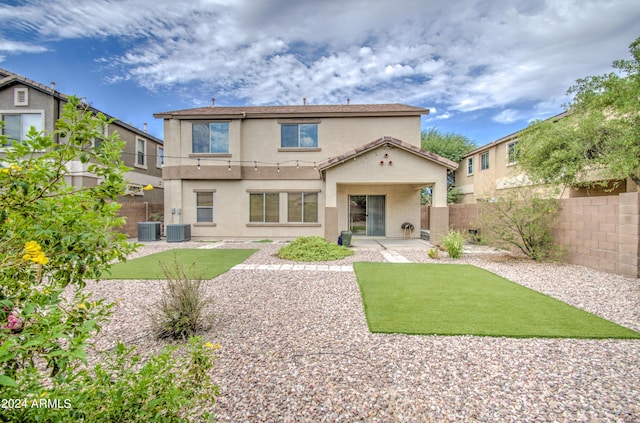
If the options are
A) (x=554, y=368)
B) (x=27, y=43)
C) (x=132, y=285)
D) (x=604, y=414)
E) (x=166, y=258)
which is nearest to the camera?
(x=604, y=414)

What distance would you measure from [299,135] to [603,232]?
42.2ft

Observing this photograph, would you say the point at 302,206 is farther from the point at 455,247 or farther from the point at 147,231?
the point at 147,231

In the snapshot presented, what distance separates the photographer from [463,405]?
112 inches

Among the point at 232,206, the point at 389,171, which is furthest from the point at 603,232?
the point at 232,206

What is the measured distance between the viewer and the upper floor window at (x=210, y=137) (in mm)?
15922

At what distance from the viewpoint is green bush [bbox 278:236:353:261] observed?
10539 millimetres

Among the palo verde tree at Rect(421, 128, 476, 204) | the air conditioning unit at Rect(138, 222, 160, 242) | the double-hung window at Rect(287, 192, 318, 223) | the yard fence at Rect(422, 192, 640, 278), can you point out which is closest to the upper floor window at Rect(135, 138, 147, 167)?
the air conditioning unit at Rect(138, 222, 160, 242)

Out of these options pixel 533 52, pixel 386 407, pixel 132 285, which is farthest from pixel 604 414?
pixel 533 52

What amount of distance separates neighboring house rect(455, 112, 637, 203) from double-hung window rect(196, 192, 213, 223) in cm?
1532

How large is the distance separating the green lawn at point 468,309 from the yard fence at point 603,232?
10.6 feet

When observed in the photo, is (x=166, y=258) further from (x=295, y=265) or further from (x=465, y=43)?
(x=465, y=43)

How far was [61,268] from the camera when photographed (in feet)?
6.10

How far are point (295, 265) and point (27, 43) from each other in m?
10.2

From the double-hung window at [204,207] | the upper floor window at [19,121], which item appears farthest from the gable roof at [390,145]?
the upper floor window at [19,121]
